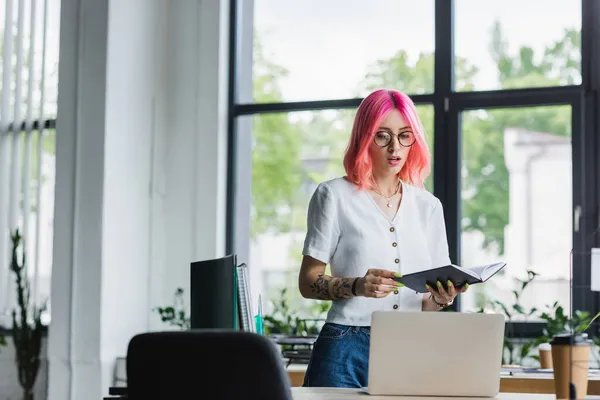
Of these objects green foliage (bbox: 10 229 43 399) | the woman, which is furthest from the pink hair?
green foliage (bbox: 10 229 43 399)

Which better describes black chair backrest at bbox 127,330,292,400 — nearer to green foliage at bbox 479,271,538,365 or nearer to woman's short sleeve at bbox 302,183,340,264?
woman's short sleeve at bbox 302,183,340,264

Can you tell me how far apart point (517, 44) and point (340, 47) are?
1.02 m

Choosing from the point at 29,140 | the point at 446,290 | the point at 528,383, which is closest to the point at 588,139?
the point at 528,383

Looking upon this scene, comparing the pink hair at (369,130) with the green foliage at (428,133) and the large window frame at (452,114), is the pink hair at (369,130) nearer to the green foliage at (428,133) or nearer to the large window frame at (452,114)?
the large window frame at (452,114)

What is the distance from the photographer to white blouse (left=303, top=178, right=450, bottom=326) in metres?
2.52

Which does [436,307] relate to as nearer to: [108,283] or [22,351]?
[108,283]

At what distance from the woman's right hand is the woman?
0.21 ft

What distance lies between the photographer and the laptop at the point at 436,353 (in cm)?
207

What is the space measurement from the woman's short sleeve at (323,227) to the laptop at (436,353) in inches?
18.6

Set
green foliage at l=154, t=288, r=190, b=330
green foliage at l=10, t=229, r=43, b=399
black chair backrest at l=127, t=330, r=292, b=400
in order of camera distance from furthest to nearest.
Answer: green foliage at l=10, t=229, r=43, b=399 → green foliage at l=154, t=288, r=190, b=330 → black chair backrest at l=127, t=330, r=292, b=400

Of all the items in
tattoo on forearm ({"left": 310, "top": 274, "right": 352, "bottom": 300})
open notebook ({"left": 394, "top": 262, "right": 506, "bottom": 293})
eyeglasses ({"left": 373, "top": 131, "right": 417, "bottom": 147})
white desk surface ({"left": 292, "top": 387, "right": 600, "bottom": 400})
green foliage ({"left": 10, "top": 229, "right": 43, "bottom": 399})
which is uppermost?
eyeglasses ({"left": 373, "top": 131, "right": 417, "bottom": 147})

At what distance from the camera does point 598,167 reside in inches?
182

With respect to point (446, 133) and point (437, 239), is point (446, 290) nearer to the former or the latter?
point (437, 239)

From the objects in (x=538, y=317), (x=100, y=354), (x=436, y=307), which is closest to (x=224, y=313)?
(x=436, y=307)
